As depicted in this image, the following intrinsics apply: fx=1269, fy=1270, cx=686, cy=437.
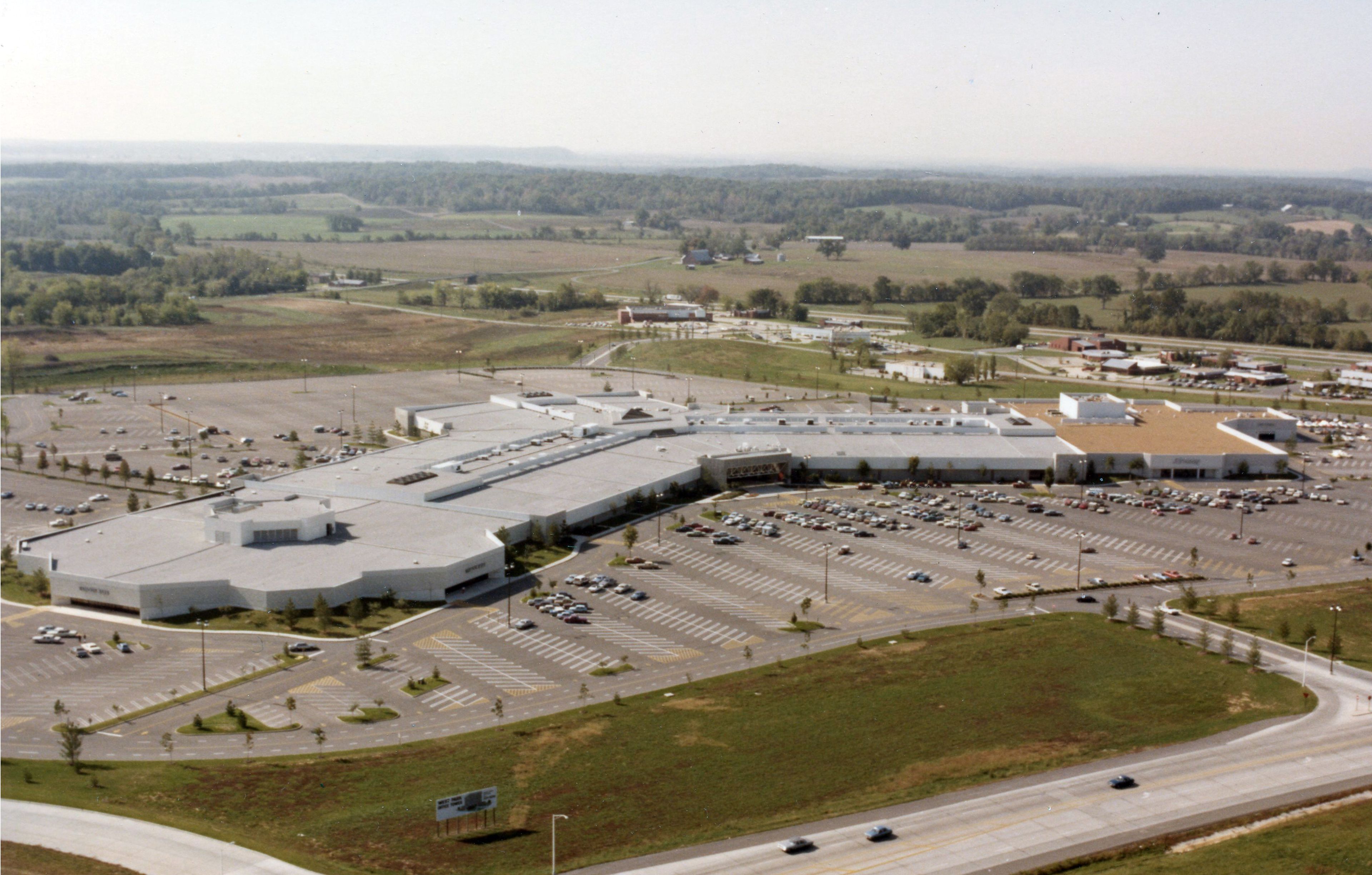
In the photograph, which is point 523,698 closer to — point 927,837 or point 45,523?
point 927,837

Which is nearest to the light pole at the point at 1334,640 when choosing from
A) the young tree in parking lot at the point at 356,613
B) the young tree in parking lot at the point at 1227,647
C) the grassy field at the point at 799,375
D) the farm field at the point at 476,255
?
the young tree in parking lot at the point at 1227,647

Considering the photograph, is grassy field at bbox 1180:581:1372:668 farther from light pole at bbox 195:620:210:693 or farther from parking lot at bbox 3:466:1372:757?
light pole at bbox 195:620:210:693

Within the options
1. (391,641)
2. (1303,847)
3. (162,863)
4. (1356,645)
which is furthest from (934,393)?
(162,863)

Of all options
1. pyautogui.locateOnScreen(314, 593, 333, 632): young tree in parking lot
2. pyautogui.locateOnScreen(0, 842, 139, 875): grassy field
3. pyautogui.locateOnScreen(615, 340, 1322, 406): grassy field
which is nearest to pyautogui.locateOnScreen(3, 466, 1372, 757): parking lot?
pyautogui.locateOnScreen(314, 593, 333, 632): young tree in parking lot

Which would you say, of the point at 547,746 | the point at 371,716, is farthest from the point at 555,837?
the point at 371,716

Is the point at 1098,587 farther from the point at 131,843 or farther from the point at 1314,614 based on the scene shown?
the point at 131,843

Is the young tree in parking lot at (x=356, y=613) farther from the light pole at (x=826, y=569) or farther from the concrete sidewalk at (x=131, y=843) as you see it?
the light pole at (x=826, y=569)
